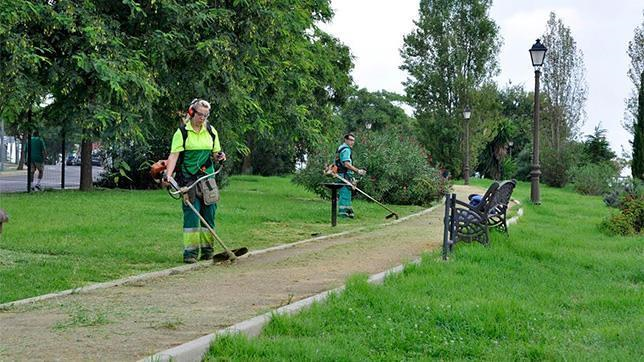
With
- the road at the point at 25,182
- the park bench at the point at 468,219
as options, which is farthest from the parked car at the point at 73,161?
the park bench at the point at 468,219

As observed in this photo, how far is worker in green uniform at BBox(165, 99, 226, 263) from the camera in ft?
28.9

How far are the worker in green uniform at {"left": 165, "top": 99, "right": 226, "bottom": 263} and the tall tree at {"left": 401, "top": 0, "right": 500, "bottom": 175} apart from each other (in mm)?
39572

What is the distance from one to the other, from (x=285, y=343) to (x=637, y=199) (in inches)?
447

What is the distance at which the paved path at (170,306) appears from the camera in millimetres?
4840

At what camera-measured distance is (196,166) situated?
29.4 ft

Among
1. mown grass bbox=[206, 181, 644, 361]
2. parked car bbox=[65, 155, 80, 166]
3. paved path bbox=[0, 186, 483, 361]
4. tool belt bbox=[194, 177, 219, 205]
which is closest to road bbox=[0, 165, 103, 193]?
tool belt bbox=[194, 177, 219, 205]

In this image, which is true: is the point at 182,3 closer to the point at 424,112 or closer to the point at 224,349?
the point at 224,349

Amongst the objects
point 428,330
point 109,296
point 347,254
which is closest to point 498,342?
point 428,330

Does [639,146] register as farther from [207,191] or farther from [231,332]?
[231,332]

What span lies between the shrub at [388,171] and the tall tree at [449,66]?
2611 centimetres

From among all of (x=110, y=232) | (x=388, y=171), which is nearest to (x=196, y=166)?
(x=110, y=232)

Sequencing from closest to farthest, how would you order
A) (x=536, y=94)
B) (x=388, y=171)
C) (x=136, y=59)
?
(x=136, y=59) → (x=388, y=171) → (x=536, y=94)

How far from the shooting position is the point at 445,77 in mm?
48250

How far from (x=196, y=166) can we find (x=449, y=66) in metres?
40.6
